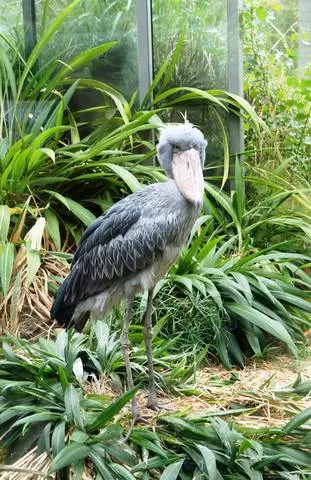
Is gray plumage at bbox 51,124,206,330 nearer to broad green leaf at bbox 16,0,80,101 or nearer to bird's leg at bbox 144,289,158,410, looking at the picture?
bird's leg at bbox 144,289,158,410

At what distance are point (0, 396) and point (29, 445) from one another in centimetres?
29

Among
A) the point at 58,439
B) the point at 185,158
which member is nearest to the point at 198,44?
the point at 185,158

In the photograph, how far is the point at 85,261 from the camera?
126 inches

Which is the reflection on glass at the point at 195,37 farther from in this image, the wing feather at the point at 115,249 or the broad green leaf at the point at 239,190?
the wing feather at the point at 115,249

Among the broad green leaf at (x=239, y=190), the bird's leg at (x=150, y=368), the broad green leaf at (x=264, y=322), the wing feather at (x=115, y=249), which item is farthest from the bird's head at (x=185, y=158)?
the broad green leaf at (x=239, y=190)

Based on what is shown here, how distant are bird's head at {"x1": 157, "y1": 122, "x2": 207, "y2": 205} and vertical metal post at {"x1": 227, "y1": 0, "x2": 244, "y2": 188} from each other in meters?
2.20

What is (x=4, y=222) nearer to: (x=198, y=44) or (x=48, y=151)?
(x=48, y=151)

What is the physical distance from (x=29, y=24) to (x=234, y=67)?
1412 millimetres

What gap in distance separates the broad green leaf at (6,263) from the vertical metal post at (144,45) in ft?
5.75

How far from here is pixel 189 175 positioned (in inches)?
113

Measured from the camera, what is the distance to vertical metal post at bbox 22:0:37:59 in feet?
17.4

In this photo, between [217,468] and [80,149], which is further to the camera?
[80,149]

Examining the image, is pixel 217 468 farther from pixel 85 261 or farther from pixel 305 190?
pixel 305 190

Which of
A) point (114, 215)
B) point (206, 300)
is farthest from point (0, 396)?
point (206, 300)
